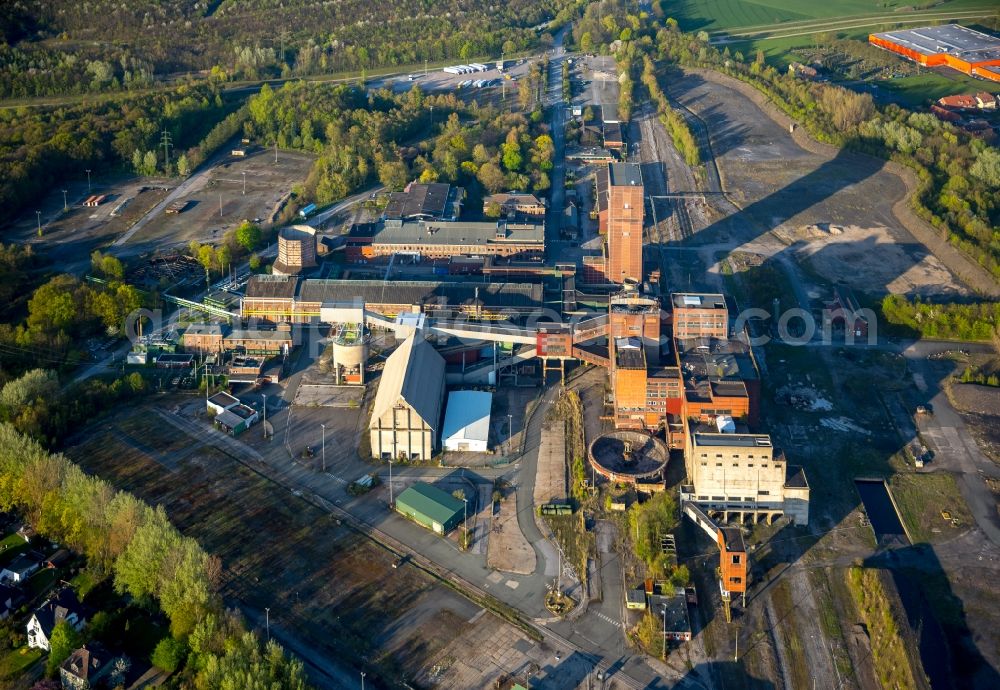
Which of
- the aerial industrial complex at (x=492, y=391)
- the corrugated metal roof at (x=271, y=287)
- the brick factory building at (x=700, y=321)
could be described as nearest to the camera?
the aerial industrial complex at (x=492, y=391)

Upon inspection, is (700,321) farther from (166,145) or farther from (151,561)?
(166,145)

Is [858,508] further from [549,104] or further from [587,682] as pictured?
[549,104]

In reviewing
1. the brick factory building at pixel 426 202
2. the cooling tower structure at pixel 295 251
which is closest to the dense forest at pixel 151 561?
the cooling tower structure at pixel 295 251

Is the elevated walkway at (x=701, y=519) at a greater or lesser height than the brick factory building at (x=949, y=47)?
lesser

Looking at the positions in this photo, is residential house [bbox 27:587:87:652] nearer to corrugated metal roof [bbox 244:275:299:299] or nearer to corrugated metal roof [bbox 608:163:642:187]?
corrugated metal roof [bbox 244:275:299:299]

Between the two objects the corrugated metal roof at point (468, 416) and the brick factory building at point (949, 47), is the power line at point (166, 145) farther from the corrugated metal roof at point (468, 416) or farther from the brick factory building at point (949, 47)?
the brick factory building at point (949, 47)

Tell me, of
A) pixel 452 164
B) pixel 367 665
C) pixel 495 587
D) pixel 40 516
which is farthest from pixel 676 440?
pixel 452 164

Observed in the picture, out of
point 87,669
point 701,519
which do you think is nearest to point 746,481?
point 701,519
